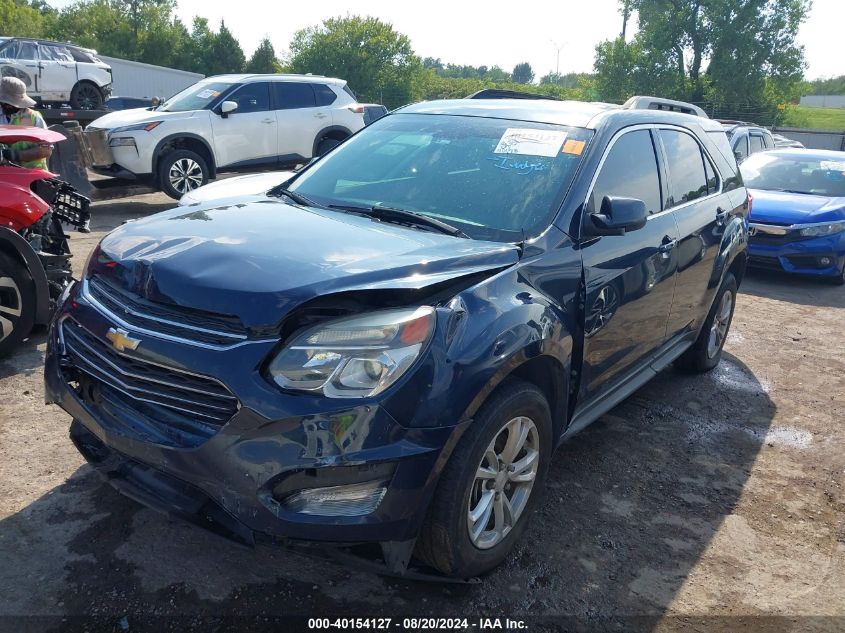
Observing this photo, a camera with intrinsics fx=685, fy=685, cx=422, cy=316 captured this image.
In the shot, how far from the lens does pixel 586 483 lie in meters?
3.61

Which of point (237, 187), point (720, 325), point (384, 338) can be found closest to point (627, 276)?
point (384, 338)

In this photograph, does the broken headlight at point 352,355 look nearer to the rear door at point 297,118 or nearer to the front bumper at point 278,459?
the front bumper at point 278,459

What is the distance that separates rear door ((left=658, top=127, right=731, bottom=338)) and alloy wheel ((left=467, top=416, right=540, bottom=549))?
171 cm

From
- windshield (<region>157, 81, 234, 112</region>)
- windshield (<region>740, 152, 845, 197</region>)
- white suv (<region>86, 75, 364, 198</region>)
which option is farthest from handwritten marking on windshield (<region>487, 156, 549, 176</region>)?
windshield (<region>157, 81, 234, 112</region>)

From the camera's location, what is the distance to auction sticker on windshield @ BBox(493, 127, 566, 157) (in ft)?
11.0

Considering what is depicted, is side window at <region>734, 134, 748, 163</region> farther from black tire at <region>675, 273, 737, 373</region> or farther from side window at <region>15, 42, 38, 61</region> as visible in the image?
side window at <region>15, 42, 38, 61</region>

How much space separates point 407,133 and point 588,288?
143 cm

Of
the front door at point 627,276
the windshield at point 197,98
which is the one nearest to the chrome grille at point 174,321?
the front door at point 627,276

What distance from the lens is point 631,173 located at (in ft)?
11.9

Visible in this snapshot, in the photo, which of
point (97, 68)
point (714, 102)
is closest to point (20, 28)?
point (97, 68)

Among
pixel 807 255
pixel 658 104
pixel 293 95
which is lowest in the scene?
pixel 807 255

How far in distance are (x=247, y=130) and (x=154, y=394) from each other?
9.51 meters

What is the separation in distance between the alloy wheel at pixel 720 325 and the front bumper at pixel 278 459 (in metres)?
3.52

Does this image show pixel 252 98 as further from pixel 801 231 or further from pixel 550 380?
pixel 550 380
